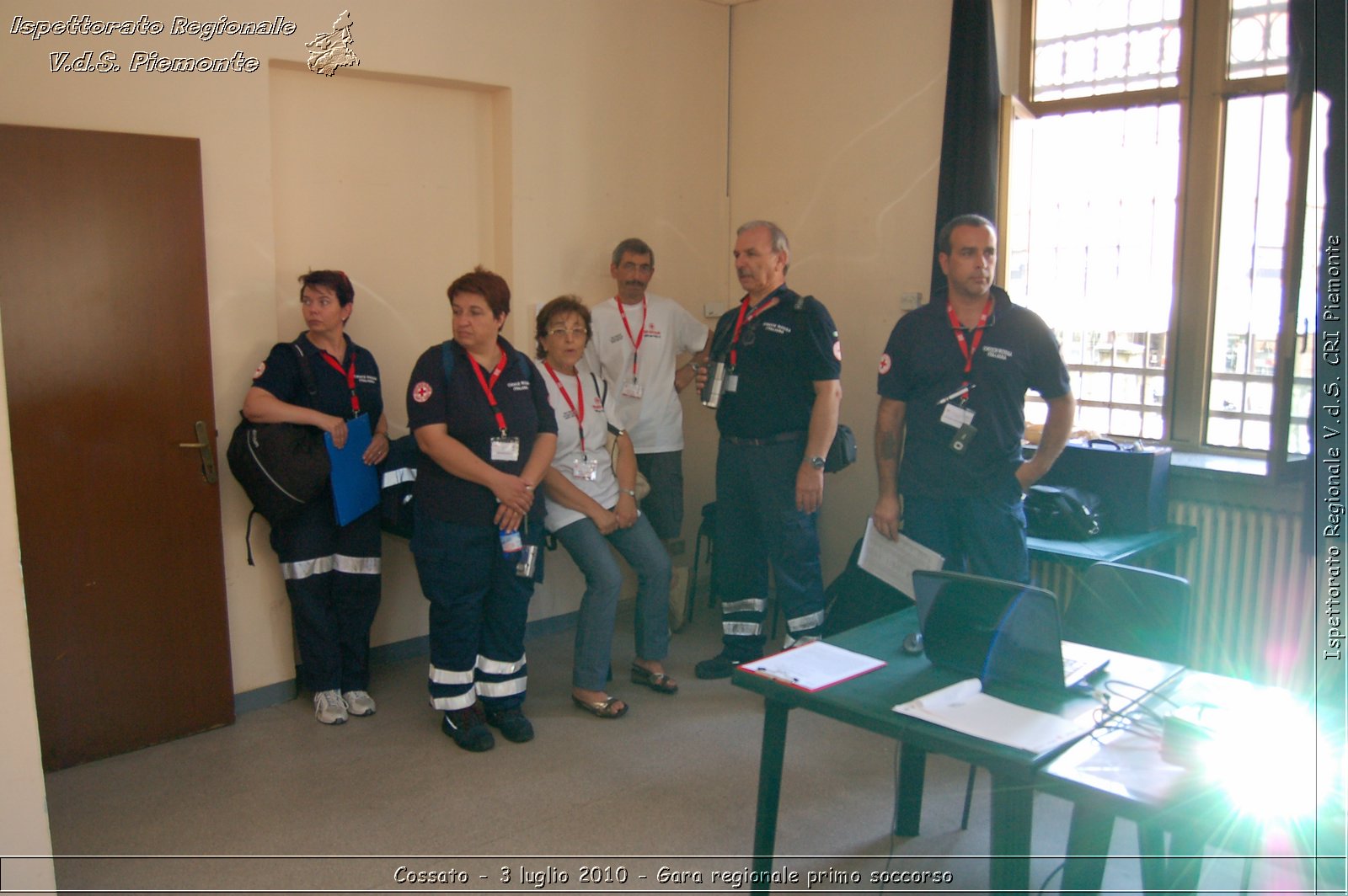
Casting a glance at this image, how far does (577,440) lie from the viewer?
3.62 meters

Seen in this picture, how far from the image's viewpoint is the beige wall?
138 inches

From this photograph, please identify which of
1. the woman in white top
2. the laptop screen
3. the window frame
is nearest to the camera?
the laptop screen

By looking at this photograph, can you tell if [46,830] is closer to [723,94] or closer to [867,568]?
[867,568]

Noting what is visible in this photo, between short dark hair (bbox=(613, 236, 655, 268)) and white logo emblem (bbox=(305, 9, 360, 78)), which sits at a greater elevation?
white logo emblem (bbox=(305, 9, 360, 78))

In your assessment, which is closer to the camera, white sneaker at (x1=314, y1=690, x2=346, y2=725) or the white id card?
the white id card

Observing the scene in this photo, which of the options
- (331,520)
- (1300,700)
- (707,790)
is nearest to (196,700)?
(331,520)

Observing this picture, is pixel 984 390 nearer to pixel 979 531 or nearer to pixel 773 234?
pixel 979 531

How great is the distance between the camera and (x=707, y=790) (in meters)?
3.14

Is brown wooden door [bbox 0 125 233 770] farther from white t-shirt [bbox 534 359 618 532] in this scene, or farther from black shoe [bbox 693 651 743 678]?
black shoe [bbox 693 651 743 678]

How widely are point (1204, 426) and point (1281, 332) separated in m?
0.72

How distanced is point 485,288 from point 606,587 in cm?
114

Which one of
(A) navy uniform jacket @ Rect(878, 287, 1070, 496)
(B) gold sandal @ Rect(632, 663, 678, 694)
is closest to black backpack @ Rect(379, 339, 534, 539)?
(B) gold sandal @ Rect(632, 663, 678, 694)

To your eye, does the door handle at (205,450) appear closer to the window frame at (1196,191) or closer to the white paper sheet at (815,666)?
the white paper sheet at (815,666)

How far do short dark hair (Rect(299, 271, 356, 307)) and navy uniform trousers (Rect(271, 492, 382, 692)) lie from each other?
71 centimetres
